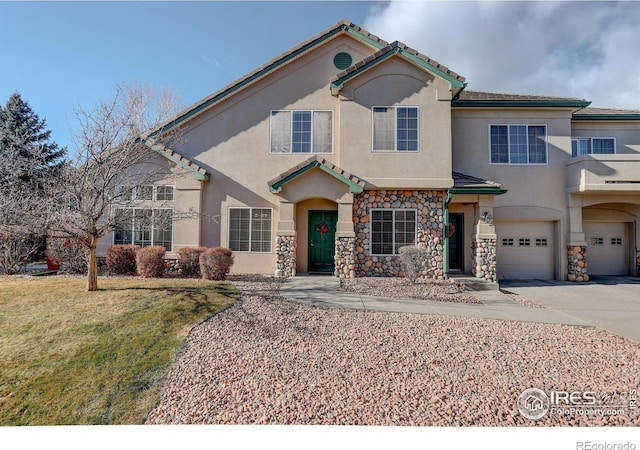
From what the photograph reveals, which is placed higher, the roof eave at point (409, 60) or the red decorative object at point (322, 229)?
the roof eave at point (409, 60)

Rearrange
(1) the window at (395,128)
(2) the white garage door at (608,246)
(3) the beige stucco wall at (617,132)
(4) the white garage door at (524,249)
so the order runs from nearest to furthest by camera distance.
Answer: (1) the window at (395,128) < (4) the white garage door at (524,249) < (3) the beige stucco wall at (617,132) < (2) the white garage door at (608,246)

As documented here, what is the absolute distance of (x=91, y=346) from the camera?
4980 mm

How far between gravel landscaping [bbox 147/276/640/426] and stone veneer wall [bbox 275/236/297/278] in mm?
4643

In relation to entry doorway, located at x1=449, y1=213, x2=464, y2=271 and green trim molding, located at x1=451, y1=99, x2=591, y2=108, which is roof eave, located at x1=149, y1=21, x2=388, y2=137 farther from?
entry doorway, located at x1=449, y1=213, x2=464, y2=271

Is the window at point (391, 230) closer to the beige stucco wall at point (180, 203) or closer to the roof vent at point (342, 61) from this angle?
the roof vent at point (342, 61)

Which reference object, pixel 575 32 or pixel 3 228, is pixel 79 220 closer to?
pixel 3 228

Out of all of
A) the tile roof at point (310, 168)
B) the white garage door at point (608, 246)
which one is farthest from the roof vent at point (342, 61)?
the white garage door at point (608, 246)

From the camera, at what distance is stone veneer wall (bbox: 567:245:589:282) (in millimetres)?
12297

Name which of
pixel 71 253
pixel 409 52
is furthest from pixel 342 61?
pixel 71 253

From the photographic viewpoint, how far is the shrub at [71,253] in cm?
1071

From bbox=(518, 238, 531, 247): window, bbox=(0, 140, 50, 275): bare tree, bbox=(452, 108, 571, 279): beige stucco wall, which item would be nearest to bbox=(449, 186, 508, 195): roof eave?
bbox=(452, 108, 571, 279): beige stucco wall

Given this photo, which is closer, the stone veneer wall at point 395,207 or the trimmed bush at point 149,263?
the trimmed bush at point 149,263

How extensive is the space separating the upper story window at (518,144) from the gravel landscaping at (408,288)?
609 cm

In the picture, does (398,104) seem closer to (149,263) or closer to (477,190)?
(477,190)
